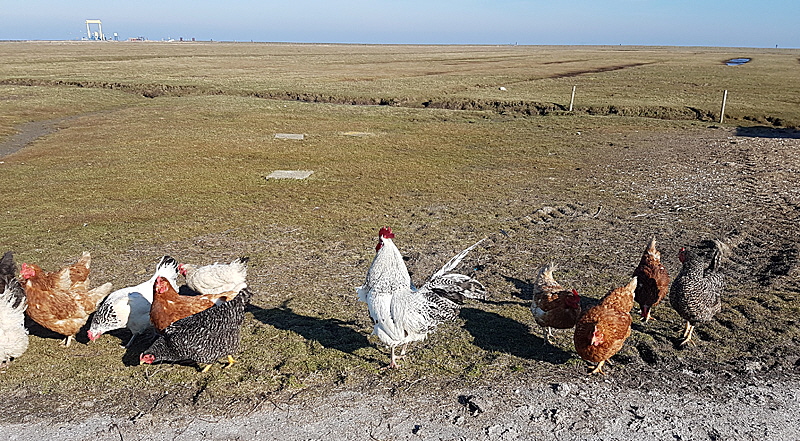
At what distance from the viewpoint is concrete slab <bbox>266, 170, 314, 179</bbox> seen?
626 inches

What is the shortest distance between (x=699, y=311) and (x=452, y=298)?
302 cm

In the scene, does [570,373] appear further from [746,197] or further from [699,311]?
[746,197]

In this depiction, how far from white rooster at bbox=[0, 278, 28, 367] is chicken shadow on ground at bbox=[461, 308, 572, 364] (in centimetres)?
528

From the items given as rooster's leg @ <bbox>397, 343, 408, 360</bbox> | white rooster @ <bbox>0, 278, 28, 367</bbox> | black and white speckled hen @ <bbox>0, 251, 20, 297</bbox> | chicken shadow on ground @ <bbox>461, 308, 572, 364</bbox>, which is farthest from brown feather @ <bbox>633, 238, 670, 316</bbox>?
black and white speckled hen @ <bbox>0, 251, 20, 297</bbox>

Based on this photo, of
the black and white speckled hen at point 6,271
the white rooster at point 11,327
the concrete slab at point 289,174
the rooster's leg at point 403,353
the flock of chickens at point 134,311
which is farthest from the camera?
the concrete slab at point 289,174

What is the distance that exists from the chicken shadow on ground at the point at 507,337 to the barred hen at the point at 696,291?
61.7 inches

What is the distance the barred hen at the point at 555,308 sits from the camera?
21.5 ft

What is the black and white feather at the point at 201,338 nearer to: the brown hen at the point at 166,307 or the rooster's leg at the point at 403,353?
the brown hen at the point at 166,307

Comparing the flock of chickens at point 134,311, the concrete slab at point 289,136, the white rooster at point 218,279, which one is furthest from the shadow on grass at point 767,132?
the flock of chickens at point 134,311

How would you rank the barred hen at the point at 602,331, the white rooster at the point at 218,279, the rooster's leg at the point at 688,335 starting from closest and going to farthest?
the barred hen at the point at 602,331, the rooster's leg at the point at 688,335, the white rooster at the point at 218,279

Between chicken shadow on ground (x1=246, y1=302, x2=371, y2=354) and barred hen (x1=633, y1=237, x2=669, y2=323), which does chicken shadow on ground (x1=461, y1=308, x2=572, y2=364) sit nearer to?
chicken shadow on ground (x1=246, y1=302, x2=371, y2=354)

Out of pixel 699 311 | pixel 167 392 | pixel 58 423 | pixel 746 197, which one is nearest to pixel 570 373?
pixel 699 311

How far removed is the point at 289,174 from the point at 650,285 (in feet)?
37.2

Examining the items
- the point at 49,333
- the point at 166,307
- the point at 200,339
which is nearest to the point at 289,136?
the point at 49,333
